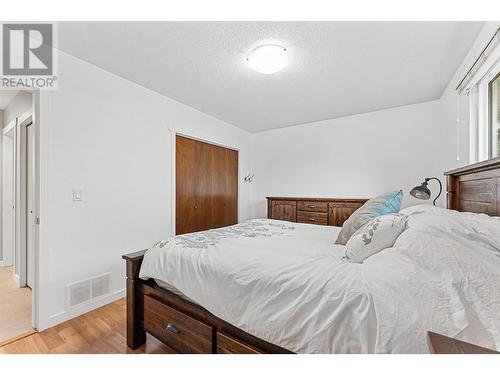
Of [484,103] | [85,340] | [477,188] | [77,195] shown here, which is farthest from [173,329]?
[484,103]

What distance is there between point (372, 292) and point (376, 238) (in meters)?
0.42

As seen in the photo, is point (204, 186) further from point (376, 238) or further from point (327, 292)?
point (327, 292)

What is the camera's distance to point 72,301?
6.36 ft

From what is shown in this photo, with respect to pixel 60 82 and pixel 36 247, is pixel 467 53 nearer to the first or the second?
pixel 60 82

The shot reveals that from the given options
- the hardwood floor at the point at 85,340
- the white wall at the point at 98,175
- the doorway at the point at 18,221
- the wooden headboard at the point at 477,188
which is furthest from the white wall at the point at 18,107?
the wooden headboard at the point at 477,188

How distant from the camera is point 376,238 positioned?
114 centimetres

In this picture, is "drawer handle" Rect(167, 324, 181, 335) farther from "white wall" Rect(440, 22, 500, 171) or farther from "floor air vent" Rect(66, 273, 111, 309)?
"white wall" Rect(440, 22, 500, 171)

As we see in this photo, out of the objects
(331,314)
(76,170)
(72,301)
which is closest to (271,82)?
(76,170)

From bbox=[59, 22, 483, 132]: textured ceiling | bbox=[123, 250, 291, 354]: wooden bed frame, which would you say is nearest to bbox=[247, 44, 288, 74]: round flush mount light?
bbox=[59, 22, 483, 132]: textured ceiling

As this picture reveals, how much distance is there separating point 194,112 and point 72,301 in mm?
2517

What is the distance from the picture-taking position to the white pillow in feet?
3.70

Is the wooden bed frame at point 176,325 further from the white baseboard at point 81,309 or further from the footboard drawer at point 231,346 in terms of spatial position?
the white baseboard at point 81,309

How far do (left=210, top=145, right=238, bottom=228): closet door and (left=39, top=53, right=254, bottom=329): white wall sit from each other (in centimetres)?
94

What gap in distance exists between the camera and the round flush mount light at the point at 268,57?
5.71 ft
